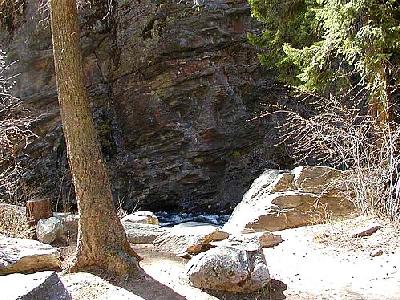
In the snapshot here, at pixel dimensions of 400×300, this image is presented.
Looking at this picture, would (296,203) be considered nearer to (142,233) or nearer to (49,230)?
(142,233)

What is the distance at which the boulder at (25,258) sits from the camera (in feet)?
19.4

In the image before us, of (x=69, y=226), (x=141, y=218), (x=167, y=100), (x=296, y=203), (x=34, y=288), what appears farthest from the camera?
(x=167, y=100)

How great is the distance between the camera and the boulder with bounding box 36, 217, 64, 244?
7.87 meters

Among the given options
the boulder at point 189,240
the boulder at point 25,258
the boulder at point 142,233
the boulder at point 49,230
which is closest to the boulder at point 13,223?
the boulder at point 49,230

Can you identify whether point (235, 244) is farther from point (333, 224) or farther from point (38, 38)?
point (38, 38)

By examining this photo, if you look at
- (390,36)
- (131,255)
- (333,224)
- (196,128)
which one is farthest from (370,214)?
(196,128)

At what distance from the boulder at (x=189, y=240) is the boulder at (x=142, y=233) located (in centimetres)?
43

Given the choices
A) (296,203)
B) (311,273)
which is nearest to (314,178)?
(296,203)

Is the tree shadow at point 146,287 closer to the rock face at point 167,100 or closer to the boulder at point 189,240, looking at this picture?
the boulder at point 189,240

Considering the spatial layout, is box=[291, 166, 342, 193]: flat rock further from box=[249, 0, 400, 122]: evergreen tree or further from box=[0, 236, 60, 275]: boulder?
box=[0, 236, 60, 275]: boulder

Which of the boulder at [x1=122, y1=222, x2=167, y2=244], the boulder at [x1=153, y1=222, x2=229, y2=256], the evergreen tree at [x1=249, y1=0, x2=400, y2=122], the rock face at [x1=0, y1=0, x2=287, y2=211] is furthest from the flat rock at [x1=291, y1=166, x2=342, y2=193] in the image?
the rock face at [x1=0, y1=0, x2=287, y2=211]

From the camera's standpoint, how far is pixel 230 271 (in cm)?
537

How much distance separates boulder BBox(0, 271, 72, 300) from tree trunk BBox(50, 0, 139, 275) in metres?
1.34

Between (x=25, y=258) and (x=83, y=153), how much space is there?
1653 mm
